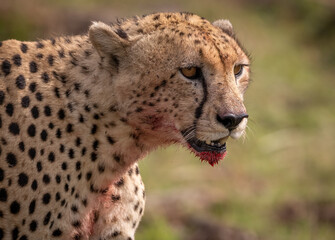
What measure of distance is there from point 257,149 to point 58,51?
433 centimetres

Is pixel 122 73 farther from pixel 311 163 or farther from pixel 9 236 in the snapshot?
pixel 311 163

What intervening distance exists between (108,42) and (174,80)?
36 centimetres

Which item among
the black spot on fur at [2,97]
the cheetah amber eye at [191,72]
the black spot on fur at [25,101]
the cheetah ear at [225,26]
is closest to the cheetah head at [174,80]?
the cheetah amber eye at [191,72]

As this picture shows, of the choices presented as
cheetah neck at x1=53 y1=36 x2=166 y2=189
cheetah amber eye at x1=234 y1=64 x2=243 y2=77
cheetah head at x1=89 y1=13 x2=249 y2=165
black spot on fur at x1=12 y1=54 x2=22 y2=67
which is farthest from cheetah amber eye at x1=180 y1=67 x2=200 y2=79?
black spot on fur at x1=12 y1=54 x2=22 y2=67

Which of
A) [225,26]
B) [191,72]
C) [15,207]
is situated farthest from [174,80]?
[15,207]

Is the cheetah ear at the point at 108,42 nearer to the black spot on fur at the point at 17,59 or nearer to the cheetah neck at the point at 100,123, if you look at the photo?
the cheetah neck at the point at 100,123

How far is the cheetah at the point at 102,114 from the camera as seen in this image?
10.9 feet

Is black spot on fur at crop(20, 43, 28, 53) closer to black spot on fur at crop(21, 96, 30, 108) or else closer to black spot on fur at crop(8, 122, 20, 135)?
black spot on fur at crop(21, 96, 30, 108)

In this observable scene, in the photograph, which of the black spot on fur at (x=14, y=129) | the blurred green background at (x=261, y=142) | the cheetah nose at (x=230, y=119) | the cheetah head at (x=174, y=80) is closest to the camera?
the cheetah nose at (x=230, y=119)

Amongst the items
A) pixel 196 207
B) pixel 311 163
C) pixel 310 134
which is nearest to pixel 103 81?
pixel 196 207

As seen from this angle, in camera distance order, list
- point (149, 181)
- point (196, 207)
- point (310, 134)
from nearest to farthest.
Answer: point (196, 207) → point (149, 181) → point (310, 134)

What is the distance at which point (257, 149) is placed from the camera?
7629 millimetres

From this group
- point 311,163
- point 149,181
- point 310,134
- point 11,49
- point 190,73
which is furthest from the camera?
point 310,134

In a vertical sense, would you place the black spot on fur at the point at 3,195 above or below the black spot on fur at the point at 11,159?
below
